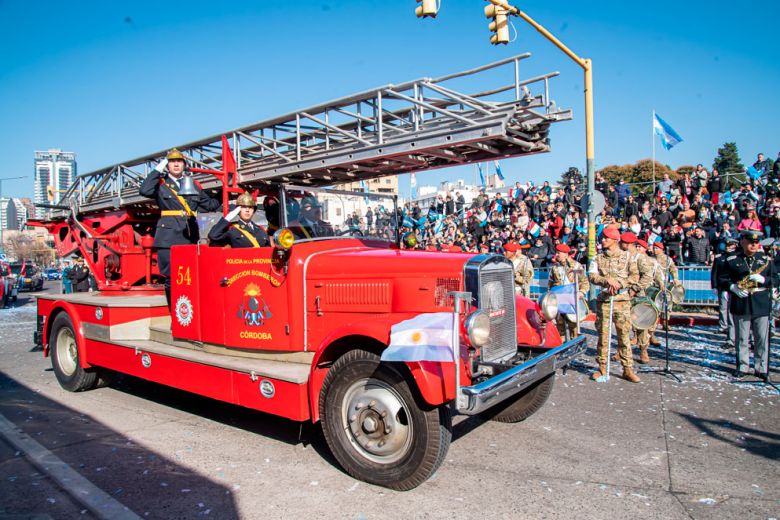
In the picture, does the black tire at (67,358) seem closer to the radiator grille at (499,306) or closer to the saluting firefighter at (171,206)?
the saluting firefighter at (171,206)

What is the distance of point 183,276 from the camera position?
5699 mm

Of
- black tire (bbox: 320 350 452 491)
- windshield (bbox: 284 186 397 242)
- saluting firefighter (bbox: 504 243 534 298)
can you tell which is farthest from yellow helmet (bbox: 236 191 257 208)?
saluting firefighter (bbox: 504 243 534 298)

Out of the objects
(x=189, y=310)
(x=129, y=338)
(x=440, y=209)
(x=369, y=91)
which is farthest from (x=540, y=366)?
(x=440, y=209)

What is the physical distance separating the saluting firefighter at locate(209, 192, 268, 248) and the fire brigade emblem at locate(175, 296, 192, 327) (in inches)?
30.2

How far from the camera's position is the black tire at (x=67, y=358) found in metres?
6.75

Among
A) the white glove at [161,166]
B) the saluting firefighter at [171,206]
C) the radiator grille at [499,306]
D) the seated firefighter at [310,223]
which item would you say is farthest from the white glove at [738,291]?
the white glove at [161,166]

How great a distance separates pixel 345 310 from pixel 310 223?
1130 mm

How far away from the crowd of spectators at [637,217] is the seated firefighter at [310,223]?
6.48 meters

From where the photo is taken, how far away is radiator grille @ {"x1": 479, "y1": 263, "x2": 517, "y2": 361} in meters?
4.34

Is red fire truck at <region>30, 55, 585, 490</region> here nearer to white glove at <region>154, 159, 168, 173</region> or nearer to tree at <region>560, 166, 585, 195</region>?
white glove at <region>154, 159, 168, 173</region>

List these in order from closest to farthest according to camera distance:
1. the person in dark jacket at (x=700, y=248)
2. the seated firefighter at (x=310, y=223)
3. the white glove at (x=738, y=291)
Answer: the seated firefighter at (x=310, y=223) < the white glove at (x=738, y=291) < the person in dark jacket at (x=700, y=248)

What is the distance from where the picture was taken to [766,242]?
6.92 m

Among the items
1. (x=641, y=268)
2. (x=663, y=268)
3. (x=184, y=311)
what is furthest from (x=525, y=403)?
(x=663, y=268)

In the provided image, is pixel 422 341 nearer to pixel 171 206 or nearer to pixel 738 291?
pixel 171 206
